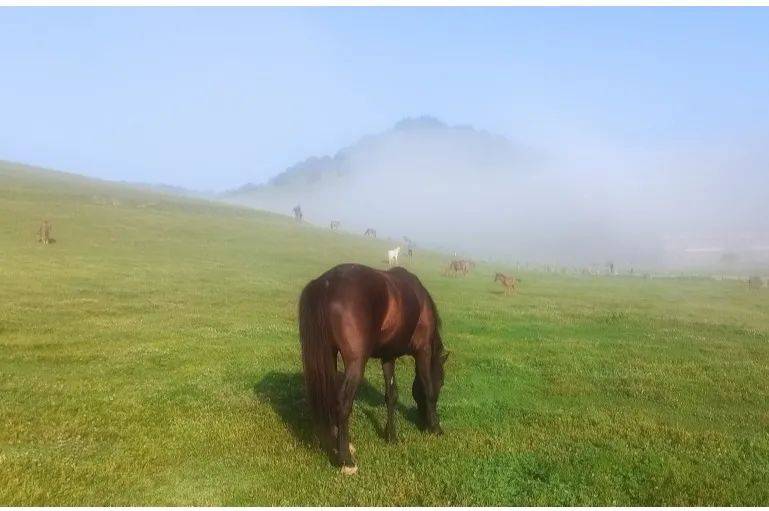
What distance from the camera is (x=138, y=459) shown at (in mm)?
8953

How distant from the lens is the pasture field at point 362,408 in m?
8.30

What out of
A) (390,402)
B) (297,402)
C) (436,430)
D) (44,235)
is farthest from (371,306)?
(44,235)

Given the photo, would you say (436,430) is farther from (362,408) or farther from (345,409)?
(345,409)

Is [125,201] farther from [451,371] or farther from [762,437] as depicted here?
[762,437]

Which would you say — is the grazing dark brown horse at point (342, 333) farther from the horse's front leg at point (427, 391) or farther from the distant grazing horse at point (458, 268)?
the distant grazing horse at point (458, 268)

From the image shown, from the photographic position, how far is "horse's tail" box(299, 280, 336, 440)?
29.9 ft

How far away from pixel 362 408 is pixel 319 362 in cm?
342

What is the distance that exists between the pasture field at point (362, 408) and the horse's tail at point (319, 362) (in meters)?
0.82

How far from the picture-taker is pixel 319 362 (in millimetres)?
9148

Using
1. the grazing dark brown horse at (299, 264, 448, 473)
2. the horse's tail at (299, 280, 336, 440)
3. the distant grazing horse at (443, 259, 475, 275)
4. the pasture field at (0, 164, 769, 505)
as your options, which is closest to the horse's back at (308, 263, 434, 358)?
the grazing dark brown horse at (299, 264, 448, 473)

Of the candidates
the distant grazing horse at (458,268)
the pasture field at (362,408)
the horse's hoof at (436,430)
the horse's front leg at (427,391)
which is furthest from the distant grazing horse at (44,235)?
the horse's hoof at (436,430)

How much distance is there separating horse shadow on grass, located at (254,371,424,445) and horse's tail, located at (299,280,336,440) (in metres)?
1.11

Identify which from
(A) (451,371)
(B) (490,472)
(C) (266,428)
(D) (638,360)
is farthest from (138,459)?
(D) (638,360)

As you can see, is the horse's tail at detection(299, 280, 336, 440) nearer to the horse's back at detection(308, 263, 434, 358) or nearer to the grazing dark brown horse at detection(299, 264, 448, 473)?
the grazing dark brown horse at detection(299, 264, 448, 473)
